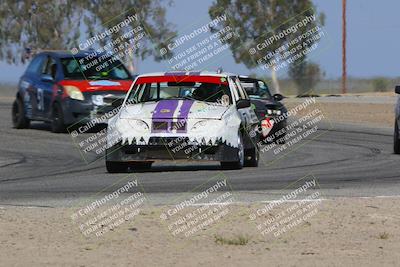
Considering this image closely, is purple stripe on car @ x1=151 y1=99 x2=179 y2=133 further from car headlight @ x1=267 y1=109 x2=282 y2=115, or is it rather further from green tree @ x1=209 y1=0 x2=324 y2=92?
green tree @ x1=209 y1=0 x2=324 y2=92

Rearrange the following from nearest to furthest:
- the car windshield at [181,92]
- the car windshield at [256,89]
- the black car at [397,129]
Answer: the car windshield at [181,92] → the black car at [397,129] → the car windshield at [256,89]

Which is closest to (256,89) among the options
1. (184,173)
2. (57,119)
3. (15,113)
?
(57,119)

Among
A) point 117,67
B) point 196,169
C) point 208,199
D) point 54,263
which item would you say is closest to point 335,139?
point 117,67

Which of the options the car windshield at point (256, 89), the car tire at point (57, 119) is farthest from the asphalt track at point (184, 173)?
the car windshield at point (256, 89)

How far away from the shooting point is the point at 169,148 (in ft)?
51.8

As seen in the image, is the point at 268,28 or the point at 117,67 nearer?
the point at 117,67

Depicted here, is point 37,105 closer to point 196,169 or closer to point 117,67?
point 117,67

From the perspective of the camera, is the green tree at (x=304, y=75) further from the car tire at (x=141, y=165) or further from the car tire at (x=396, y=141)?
the car tire at (x=141, y=165)

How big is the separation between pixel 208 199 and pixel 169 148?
3.14m

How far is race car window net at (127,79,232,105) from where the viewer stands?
1667 centimetres

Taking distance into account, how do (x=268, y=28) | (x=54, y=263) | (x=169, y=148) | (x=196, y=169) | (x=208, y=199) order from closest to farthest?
(x=54, y=263)
(x=208, y=199)
(x=169, y=148)
(x=196, y=169)
(x=268, y=28)

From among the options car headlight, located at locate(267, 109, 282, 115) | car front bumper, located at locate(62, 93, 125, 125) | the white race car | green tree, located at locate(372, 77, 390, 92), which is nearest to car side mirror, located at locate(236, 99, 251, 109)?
the white race car

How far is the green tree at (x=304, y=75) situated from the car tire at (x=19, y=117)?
167 feet

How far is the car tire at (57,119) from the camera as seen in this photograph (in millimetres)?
24562
